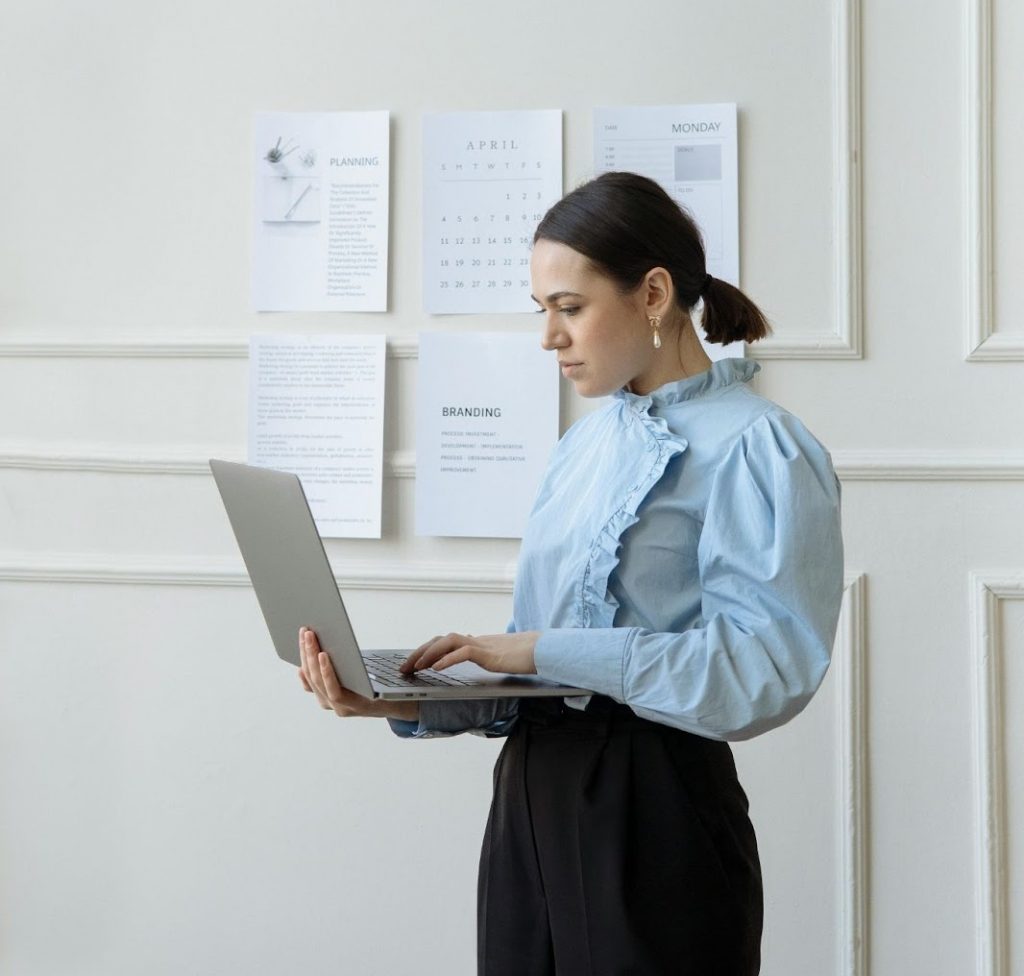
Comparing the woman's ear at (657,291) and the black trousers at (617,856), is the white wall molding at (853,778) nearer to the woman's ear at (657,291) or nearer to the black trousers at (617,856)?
the black trousers at (617,856)

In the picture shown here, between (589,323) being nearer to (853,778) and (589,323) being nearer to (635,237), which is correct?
(635,237)

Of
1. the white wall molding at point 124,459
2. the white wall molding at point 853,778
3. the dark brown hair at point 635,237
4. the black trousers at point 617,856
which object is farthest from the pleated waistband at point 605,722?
the white wall molding at point 124,459

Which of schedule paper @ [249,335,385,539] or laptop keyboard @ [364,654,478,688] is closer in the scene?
laptop keyboard @ [364,654,478,688]

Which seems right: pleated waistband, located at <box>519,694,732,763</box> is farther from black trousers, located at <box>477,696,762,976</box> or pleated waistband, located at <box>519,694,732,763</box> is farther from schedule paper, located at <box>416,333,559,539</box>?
schedule paper, located at <box>416,333,559,539</box>

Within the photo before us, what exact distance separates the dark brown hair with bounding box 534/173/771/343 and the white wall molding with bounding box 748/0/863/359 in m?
0.68

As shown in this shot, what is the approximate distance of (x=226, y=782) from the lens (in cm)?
208

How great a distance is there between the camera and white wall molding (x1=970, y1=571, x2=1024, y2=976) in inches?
74.9

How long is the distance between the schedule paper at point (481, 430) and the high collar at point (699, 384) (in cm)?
73

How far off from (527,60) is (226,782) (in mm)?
1262

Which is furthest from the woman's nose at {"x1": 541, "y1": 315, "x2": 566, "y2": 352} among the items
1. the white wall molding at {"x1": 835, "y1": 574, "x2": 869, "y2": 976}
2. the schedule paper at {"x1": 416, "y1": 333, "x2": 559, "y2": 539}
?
the white wall molding at {"x1": 835, "y1": 574, "x2": 869, "y2": 976}

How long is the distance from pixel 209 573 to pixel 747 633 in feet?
3.91

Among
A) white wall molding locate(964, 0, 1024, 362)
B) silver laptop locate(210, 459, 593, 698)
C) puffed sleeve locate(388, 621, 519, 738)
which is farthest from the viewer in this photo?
white wall molding locate(964, 0, 1024, 362)

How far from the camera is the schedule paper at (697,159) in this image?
6.40 feet

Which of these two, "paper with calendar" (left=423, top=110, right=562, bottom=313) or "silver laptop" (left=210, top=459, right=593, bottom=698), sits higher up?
"paper with calendar" (left=423, top=110, right=562, bottom=313)
